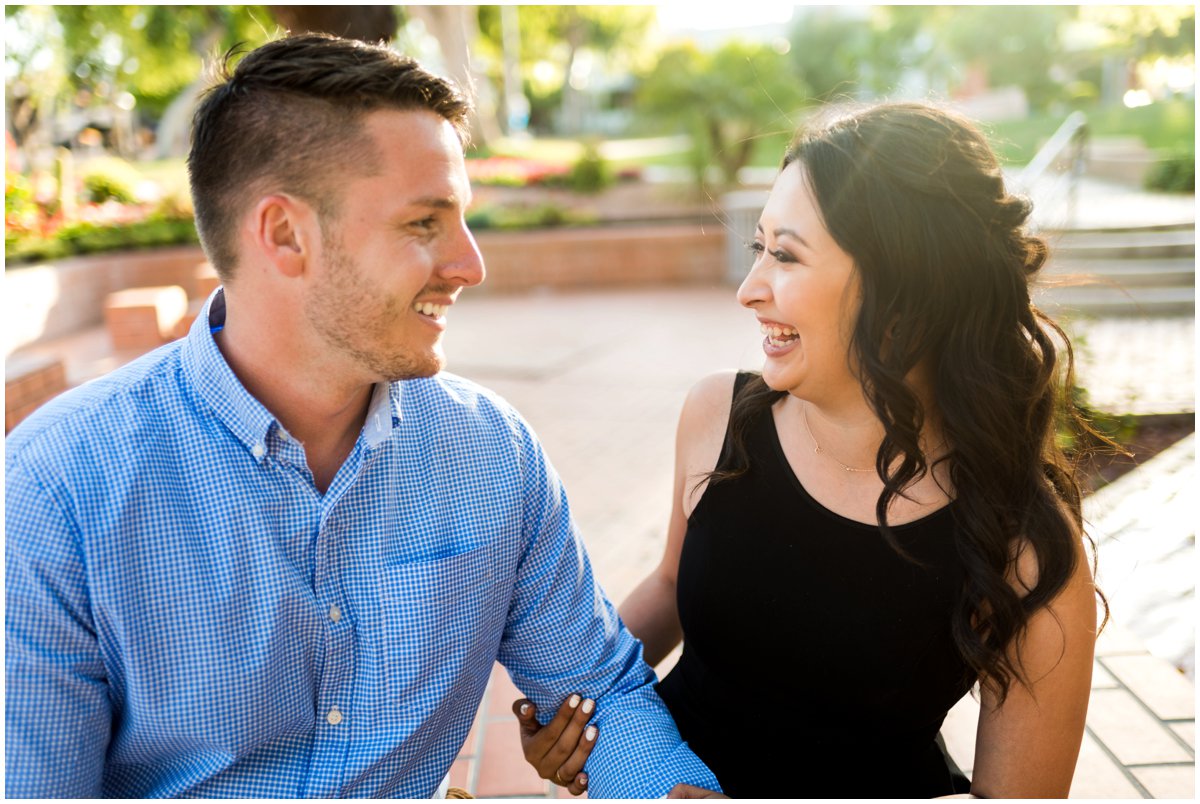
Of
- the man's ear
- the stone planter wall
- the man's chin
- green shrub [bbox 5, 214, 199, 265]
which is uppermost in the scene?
the man's ear

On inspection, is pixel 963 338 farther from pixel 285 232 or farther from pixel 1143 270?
pixel 1143 270

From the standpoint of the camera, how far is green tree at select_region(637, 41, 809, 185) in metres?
15.4

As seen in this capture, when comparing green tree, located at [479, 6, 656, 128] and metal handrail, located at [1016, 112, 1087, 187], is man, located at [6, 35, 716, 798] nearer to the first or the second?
metal handrail, located at [1016, 112, 1087, 187]

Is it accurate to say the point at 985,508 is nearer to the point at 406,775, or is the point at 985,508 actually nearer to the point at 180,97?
the point at 406,775

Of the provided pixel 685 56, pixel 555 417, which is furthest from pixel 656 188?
pixel 555 417

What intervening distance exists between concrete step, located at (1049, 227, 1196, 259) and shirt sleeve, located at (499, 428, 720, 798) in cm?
969

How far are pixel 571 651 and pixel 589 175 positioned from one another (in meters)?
15.9

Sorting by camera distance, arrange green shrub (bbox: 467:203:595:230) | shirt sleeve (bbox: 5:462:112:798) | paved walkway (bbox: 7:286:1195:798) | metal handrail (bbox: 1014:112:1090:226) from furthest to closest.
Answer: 1. green shrub (bbox: 467:203:595:230)
2. metal handrail (bbox: 1014:112:1090:226)
3. paved walkway (bbox: 7:286:1195:798)
4. shirt sleeve (bbox: 5:462:112:798)

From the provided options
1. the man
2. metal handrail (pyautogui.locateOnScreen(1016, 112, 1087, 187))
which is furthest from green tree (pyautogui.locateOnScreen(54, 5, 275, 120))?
the man

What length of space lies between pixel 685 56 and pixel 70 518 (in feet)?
51.3

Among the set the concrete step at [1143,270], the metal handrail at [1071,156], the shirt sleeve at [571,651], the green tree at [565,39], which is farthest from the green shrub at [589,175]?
the green tree at [565,39]

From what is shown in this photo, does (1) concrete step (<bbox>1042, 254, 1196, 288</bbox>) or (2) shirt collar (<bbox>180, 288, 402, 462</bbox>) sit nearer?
(2) shirt collar (<bbox>180, 288, 402, 462</bbox>)

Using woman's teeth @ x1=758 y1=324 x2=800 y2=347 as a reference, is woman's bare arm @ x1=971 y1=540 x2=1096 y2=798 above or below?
below

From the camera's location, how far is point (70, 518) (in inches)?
60.3
